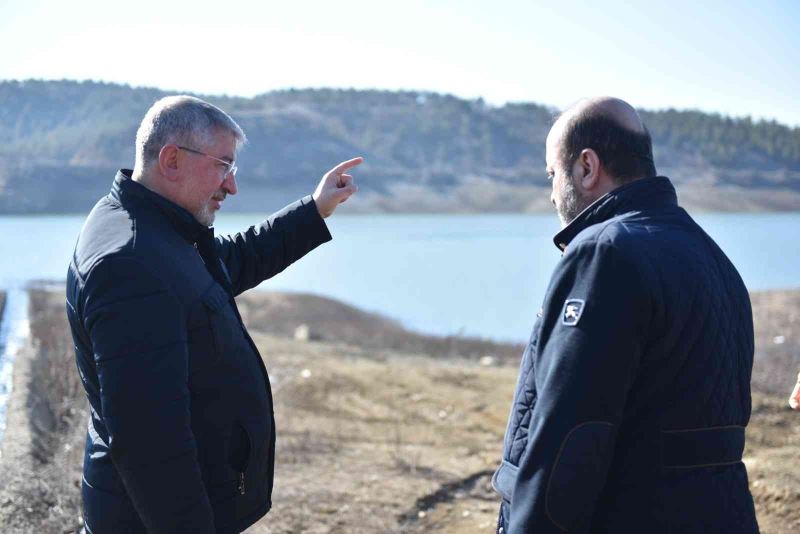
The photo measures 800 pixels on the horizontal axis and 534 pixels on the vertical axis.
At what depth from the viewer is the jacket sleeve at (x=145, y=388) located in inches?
86.3

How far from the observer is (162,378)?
220 centimetres

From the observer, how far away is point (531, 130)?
103m

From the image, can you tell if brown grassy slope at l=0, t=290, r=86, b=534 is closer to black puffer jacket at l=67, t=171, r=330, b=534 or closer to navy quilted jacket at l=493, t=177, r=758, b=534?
black puffer jacket at l=67, t=171, r=330, b=534

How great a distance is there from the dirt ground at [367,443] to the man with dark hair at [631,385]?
3.13m

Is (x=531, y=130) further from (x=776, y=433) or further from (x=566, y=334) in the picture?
(x=566, y=334)

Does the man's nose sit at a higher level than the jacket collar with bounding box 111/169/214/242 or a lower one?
higher

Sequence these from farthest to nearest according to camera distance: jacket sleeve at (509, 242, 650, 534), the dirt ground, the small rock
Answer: the small rock, the dirt ground, jacket sleeve at (509, 242, 650, 534)

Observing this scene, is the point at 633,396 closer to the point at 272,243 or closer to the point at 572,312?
the point at 572,312

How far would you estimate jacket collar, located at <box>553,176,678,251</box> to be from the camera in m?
2.24

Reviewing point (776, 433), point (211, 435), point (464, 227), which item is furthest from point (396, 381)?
point (464, 227)

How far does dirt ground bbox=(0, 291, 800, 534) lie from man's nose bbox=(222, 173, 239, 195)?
254 cm

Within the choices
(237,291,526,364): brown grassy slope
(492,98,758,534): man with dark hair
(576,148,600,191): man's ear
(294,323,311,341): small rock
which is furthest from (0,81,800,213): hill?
(492,98,758,534): man with dark hair

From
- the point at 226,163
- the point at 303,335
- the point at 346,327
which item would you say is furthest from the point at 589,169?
the point at 346,327

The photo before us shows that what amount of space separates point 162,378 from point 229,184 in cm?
73
